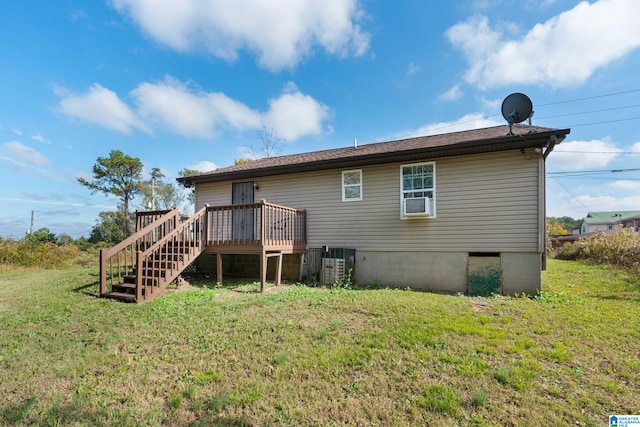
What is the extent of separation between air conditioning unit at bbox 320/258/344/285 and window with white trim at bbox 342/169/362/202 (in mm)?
1911

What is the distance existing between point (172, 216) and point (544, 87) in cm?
1384

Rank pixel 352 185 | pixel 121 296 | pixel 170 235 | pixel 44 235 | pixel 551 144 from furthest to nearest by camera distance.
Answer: pixel 44 235, pixel 352 185, pixel 170 235, pixel 551 144, pixel 121 296

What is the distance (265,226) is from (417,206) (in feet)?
13.4

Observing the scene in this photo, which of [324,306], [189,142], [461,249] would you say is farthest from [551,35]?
[189,142]

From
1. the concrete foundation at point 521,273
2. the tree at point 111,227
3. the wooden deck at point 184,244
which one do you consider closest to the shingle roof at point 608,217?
the concrete foundation at point 521,273

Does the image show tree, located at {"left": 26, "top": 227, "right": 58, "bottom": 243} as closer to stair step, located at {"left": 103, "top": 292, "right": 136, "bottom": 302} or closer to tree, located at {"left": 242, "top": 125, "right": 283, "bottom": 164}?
tree, located at {"left": 242, "top": 125, "right": 283, "bottom": 164}

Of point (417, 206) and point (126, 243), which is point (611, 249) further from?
point (126, 243)

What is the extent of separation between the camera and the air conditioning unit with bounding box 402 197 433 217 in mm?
7301

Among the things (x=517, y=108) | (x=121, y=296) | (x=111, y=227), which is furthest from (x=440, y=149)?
(x=111, y=227)

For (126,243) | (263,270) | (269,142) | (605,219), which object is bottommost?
(263,270)

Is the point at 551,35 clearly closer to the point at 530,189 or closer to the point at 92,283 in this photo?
the point at 530,189

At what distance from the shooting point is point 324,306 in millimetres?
5324

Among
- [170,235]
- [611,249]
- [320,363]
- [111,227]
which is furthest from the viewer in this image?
[111,227]

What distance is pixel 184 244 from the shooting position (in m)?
7.04
